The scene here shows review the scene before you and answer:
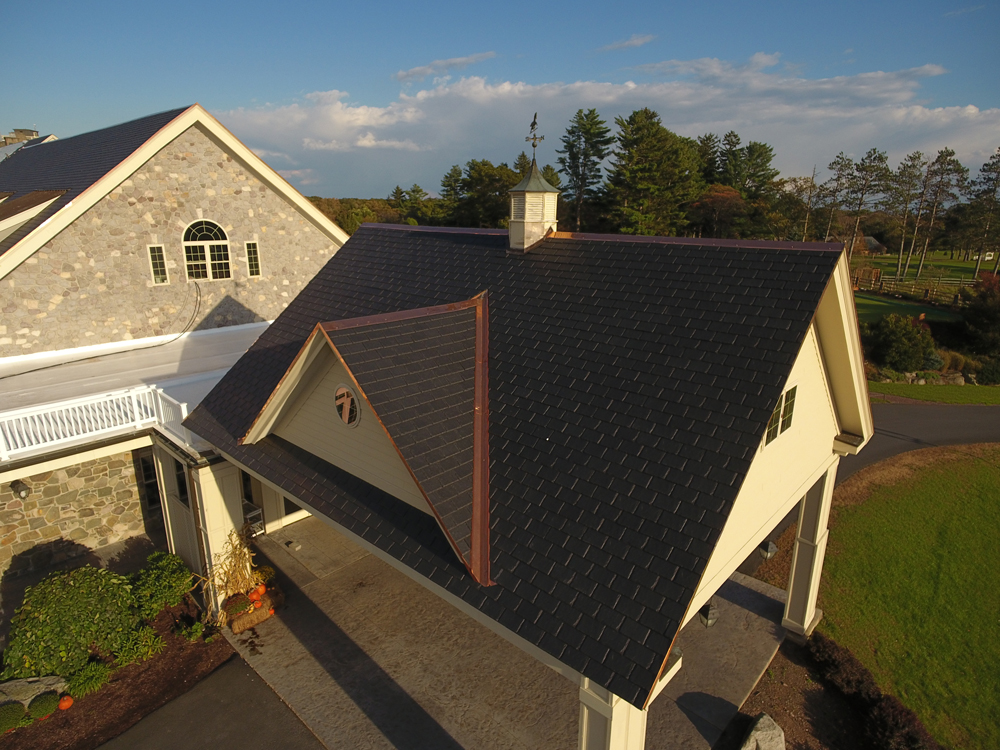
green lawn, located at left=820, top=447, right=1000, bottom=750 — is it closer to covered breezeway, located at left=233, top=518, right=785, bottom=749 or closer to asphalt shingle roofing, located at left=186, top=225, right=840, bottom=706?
covered breezeway, located at left=233, top=518, right=785, bottom=749

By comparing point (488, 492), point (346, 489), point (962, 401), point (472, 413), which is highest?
point (472, 413)

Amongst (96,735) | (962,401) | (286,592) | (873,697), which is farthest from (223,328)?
(962,401)

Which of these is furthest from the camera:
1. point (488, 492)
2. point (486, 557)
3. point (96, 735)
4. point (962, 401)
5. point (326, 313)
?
point (962, 401)

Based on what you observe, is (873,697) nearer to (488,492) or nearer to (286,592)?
(488,492)

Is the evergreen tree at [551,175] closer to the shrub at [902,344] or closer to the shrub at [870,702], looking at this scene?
the shrub at [902,344]

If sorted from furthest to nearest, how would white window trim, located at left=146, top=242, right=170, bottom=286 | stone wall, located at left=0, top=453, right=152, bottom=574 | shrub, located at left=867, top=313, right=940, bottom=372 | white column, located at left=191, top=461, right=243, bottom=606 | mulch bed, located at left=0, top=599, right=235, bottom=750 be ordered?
1. shrub, located at left=867, top=313, right=940, bottom=372
2. white window trim, located at left=146, top=242, right=170, bottom=286
3. stone wall, located at left=0, top=453, right=152, bottom=574
4. white column, located at left=191, top=461, right=243, bottom=606
5. mulch bed, located at left=0, top=599, right=235, bottom=750

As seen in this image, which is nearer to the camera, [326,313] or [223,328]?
[326,313]

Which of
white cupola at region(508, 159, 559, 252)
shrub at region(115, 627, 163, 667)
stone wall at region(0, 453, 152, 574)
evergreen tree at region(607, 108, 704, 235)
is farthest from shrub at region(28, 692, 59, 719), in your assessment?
evergreen tree at region(607, 108, 704, 235)
